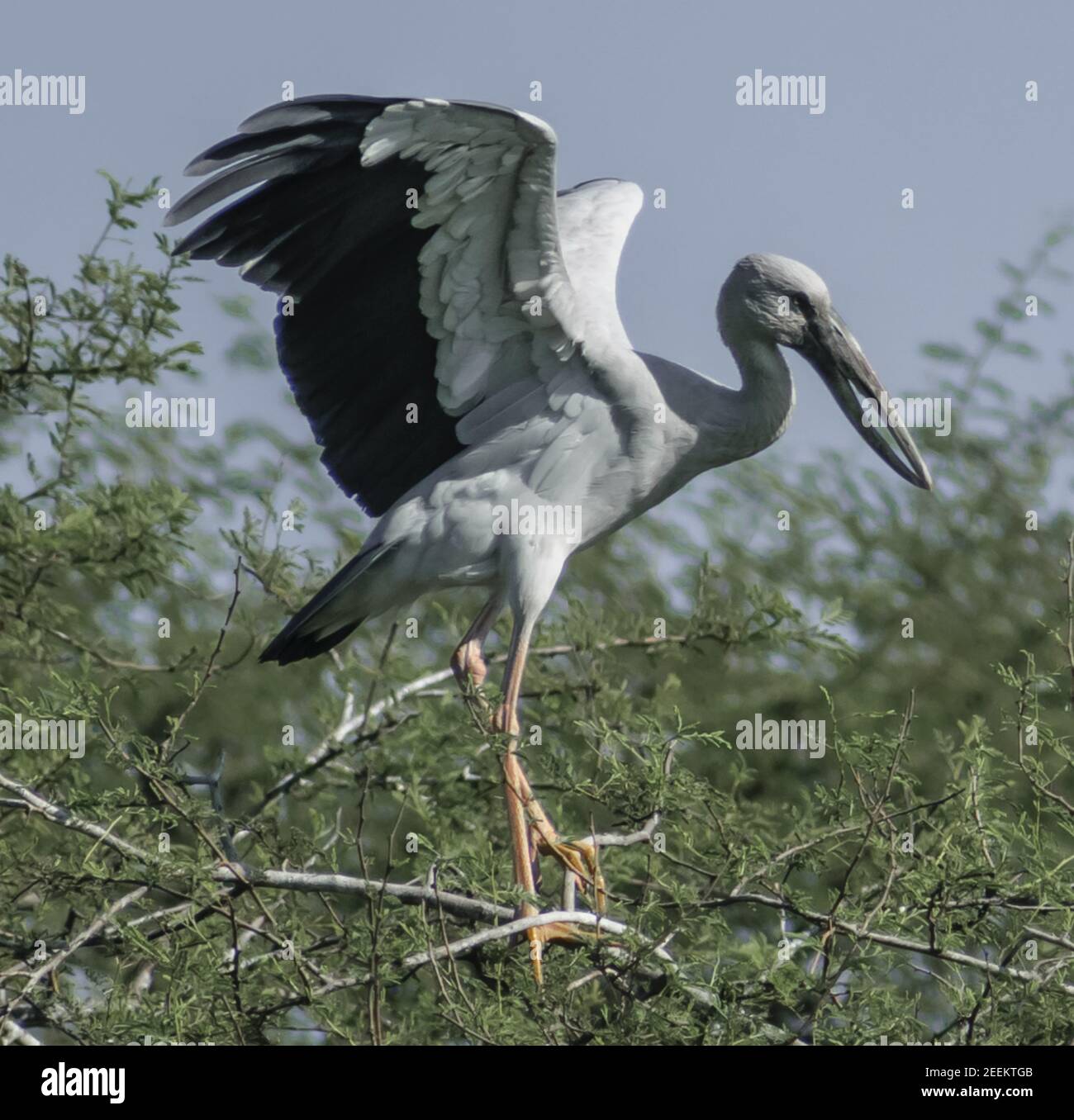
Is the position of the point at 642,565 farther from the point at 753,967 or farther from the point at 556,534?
the point at 753,967

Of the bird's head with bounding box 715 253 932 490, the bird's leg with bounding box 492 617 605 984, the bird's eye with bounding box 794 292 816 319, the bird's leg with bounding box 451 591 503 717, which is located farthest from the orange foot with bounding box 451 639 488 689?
the bird's eye with bounding box 794 292 816 319

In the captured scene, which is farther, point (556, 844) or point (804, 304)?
point (804, 304)

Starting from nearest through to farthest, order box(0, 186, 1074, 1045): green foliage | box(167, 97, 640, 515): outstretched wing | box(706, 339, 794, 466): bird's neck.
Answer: box(0, 186, 1074, 1045): green foliage
box(167, 97, 640, 515): outstretched wing
box(706, 339, 794, 466): bird's neck

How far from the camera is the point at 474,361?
16.5 feet

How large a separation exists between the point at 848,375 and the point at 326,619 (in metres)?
1.55

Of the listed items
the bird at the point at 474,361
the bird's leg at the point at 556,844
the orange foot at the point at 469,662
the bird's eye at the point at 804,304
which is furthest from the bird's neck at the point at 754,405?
the bird's leg at the point at 556,844

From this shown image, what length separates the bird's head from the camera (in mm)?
5254

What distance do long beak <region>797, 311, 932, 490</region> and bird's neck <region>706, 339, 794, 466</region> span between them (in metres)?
0.10

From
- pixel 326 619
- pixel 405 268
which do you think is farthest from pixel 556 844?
pixel 405 268

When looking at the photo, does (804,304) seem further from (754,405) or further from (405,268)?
(405,268)

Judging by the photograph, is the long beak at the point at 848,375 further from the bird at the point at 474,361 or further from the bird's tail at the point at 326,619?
the bird's tail at the point at 326,619

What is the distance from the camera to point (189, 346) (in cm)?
504

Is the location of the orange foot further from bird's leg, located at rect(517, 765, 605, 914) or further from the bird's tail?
bird's leg, located at rect(517, 765, 605, 914)

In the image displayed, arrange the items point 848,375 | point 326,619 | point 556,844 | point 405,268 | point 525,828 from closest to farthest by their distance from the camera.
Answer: point 556,844
point 525,828
point 405,268
point 326,619
point 848,375
